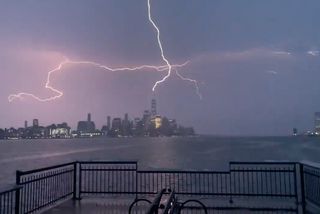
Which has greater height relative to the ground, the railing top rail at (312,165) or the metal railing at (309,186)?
the railing top rail at (312,165)

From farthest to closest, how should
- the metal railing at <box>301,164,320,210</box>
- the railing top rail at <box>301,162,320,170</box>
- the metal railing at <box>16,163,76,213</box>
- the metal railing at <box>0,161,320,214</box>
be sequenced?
the metal railing at <box>301,164,320,210</box> < the metal railing at <box>0,161,320,214</box> < the metal railing at <box>16,163,76,213</box> < the railing top rail at <box>301,162,320,170</box>

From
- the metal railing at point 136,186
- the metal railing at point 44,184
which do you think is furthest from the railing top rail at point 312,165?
the metal railing at point 44,184

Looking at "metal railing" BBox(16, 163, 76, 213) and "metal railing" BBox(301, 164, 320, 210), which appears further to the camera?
"metal railing" BBox(301, 164, 320, 210)

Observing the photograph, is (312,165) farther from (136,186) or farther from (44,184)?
(44,184)

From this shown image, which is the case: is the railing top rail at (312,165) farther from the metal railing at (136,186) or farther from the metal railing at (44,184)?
the metal railing at (44,184)

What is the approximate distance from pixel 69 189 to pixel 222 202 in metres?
5.04

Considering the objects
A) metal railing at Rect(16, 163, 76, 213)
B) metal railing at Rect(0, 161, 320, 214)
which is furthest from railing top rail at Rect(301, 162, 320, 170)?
metal railing at Rect(16, 163, 76, 213)

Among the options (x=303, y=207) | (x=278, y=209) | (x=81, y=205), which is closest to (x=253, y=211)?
(x=278, y=209)

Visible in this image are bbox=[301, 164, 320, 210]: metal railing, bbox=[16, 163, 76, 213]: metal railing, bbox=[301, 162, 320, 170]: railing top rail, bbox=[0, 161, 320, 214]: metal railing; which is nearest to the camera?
bbox=[301, 162, 320, 170]: railing top rail

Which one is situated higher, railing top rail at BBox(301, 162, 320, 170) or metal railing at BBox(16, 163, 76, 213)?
railing top rail at BBox(301, 162, 320, 170)

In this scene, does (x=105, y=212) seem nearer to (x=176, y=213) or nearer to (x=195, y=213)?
(x=195, y=213)

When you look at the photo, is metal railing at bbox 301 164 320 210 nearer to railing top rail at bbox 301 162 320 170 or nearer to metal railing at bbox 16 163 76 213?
railing top rail at bbox 301 162 320 170

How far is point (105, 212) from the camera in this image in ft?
32.4

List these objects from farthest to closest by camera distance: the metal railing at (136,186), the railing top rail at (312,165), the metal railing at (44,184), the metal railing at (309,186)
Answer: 1. the metal railing at (309,186)
2. the metal railing at (136,186)
3. the metal railing at (44,184)
4. the railing top rail at (312,165)
